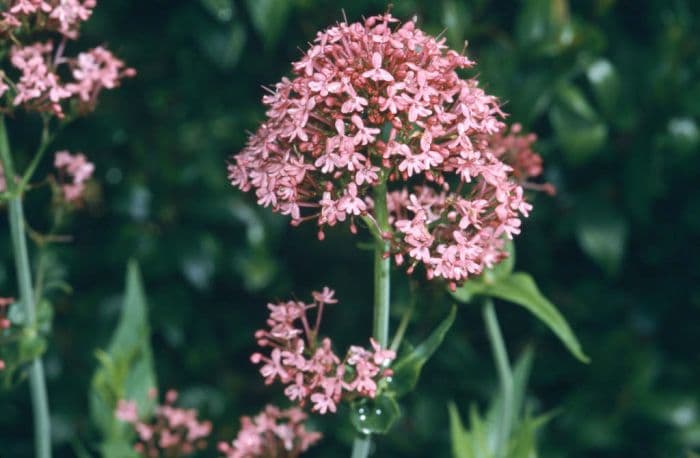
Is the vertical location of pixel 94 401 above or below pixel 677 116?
below

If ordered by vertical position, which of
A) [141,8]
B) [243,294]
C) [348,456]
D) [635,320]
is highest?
[141,8]

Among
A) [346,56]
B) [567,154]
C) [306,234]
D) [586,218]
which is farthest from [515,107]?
[346,56]

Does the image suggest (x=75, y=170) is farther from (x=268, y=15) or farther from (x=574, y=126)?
(x=574, y=126)

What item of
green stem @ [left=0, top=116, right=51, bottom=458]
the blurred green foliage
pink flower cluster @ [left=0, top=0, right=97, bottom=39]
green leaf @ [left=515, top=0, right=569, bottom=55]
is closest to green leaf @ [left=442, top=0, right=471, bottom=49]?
the blurred green foliage

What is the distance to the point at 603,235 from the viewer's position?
8.91ft

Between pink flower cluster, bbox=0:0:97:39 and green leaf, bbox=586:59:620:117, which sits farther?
green leaf, bbox=586:59:620:117

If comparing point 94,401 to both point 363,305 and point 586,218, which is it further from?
point 586,218

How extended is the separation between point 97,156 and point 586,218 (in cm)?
133

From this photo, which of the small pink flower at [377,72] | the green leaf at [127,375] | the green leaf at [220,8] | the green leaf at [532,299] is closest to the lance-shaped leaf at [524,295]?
the green leaf at [532,299]

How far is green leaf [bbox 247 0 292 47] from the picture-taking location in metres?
2.47

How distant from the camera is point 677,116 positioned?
262 cm

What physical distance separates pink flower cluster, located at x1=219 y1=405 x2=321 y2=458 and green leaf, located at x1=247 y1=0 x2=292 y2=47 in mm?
1031

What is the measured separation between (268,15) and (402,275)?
0.77 meters

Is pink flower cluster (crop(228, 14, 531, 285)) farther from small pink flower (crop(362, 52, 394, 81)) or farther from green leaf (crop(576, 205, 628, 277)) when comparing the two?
green leaf (crop(576, 205, 628, 277))
